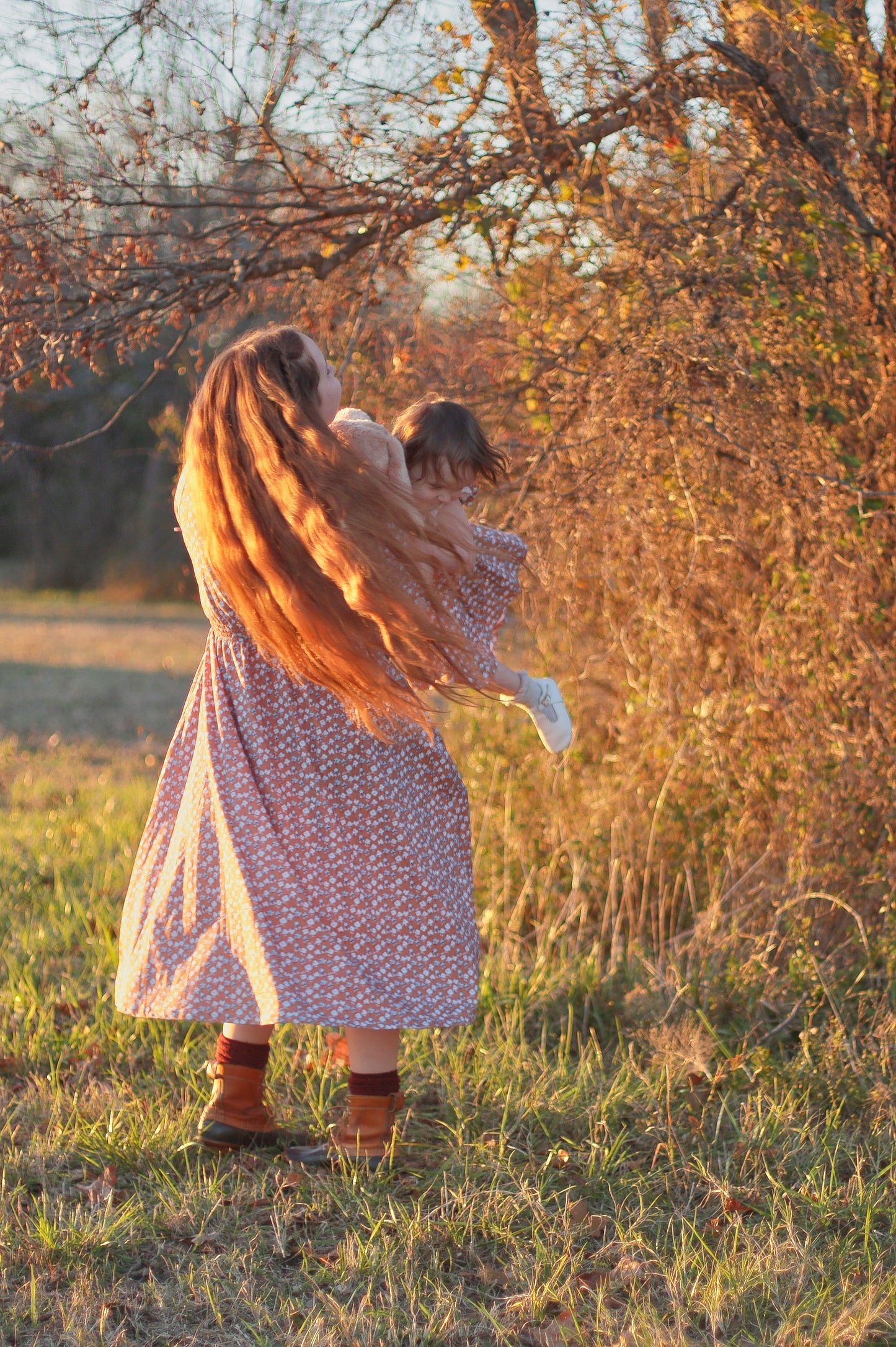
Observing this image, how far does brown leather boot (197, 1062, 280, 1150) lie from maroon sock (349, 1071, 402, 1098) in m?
0.22

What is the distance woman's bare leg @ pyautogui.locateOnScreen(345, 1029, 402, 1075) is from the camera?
2541mm

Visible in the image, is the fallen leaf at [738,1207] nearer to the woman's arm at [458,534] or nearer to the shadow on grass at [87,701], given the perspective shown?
the woman's arm at [458,534]

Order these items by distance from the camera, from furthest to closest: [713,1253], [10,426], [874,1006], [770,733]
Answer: [10,426] < [770,733] < [874,1006] < [713,1253]

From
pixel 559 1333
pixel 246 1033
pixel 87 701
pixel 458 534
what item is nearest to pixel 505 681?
pixel 458 534

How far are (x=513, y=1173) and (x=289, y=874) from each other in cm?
74

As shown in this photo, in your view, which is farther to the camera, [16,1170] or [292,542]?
[16,1170]

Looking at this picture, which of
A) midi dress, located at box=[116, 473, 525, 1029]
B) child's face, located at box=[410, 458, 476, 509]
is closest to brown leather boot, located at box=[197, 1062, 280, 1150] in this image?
midi dress, located at box=[116, 473, 525, 1029]

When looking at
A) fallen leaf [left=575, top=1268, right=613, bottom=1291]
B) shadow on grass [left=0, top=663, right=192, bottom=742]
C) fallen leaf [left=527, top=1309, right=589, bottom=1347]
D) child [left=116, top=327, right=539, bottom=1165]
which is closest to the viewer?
fallen leaf [left=527, top=1309, right=589, bottom=1347]

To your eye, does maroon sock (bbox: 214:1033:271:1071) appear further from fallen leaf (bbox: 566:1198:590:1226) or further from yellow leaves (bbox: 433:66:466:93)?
yellow leaves (bbox: 433:66:466:93)

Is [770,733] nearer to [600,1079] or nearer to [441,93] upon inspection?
[600,1079]

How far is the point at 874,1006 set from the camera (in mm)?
3059

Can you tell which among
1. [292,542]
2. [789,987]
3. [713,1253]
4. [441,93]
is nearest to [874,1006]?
[789,987]

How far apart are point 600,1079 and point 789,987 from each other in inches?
23.3

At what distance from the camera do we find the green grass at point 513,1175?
6.79 feet
